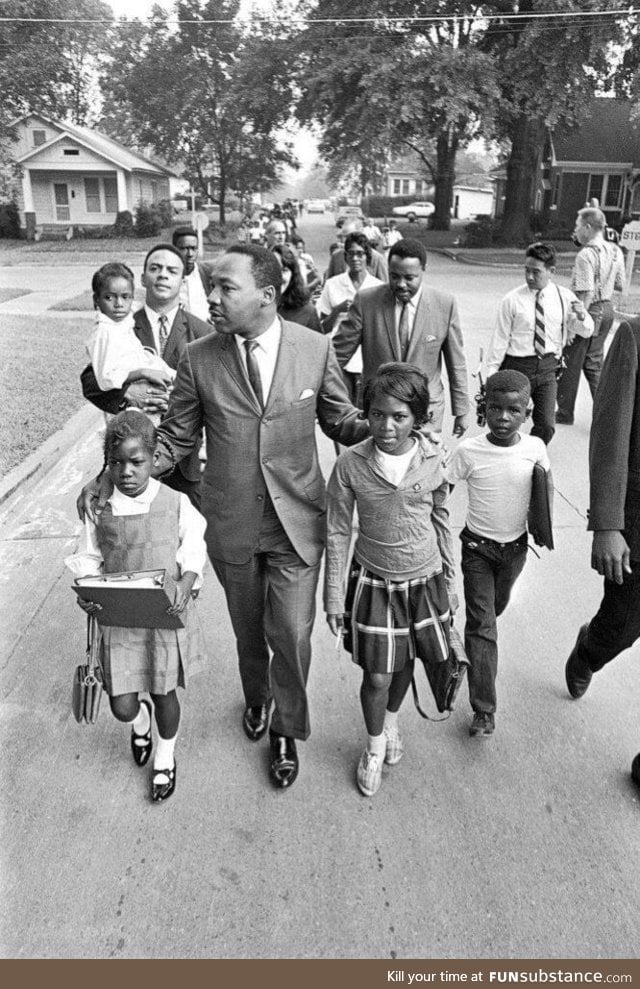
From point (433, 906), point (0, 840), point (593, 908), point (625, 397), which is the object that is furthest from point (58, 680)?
point (625, 397)

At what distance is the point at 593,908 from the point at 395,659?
107 cm

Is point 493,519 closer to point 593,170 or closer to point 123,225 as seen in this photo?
point 123,225

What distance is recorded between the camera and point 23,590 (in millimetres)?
4953

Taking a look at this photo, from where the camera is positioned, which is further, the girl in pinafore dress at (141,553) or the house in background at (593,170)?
the house in background at (593,170)

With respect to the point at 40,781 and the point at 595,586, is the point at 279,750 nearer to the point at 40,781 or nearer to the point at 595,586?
the point at 40,781

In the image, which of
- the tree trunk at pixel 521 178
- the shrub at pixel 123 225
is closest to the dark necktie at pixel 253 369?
the tree trunk at pixel 521 178

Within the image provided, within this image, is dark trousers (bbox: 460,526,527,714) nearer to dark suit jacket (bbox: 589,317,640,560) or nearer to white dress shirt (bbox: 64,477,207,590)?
dark suit jacket (bbox: 589,317,640,560)

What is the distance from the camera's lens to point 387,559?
309 cm

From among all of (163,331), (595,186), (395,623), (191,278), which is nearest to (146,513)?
(395,623)

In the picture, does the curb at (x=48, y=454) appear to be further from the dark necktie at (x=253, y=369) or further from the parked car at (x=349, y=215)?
the parked car at (x=349, y=215)

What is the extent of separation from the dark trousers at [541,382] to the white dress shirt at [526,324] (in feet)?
0.19

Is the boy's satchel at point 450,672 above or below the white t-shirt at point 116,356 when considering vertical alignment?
below

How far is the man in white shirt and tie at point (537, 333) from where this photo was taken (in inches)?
252

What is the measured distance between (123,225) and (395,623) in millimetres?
39324
